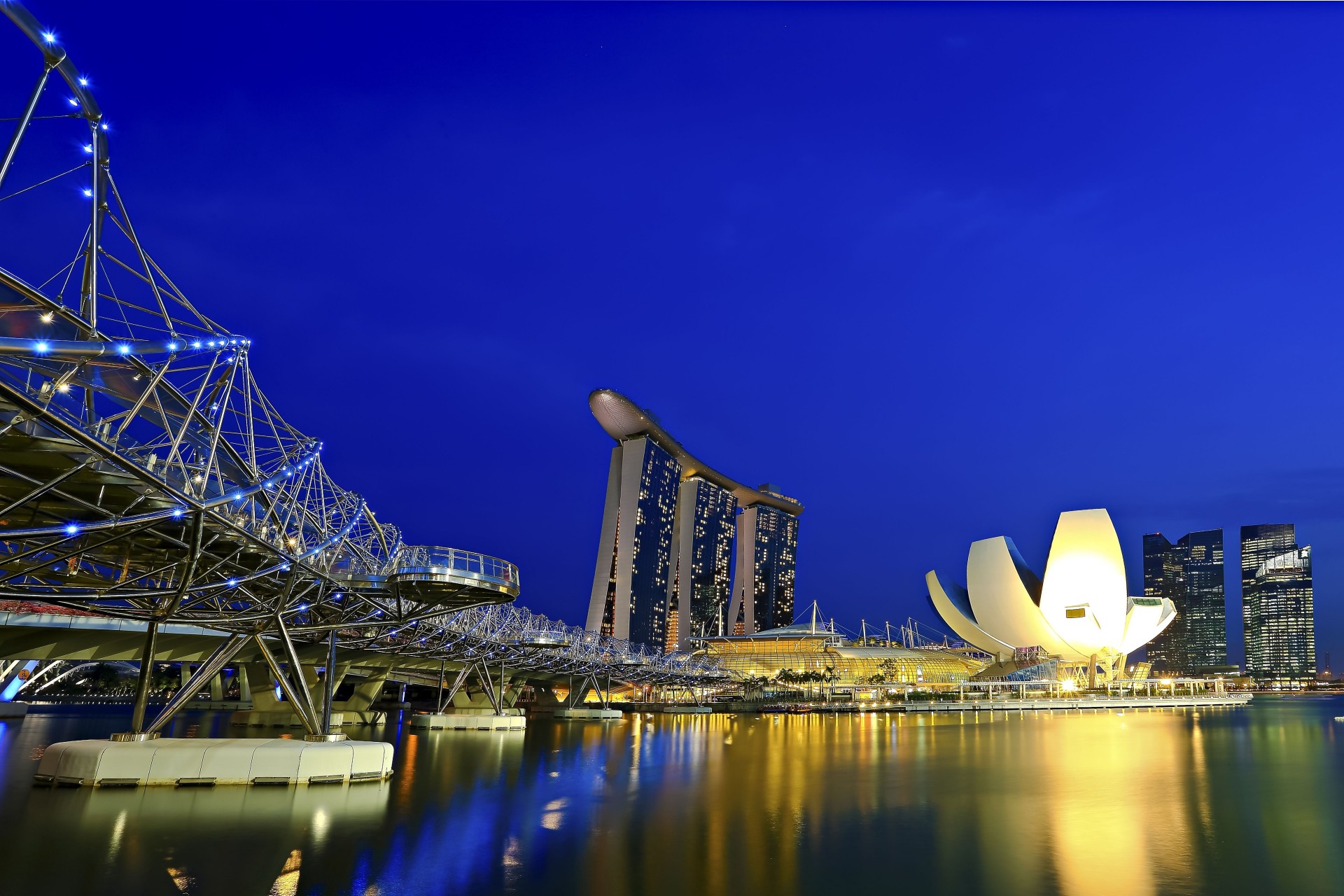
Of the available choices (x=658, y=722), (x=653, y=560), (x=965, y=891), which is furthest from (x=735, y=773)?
(x=653, y=560)

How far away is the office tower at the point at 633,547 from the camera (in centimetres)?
12900

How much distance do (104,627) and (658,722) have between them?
31112mm

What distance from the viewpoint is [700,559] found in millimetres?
156250

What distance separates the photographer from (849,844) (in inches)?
512

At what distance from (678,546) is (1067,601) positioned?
65.8 m

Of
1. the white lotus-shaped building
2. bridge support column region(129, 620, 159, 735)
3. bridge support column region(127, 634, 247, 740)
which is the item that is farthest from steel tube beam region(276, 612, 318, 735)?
the white lotus-shaped building

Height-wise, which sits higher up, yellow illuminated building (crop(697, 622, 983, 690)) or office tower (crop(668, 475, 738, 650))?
office tower (crop(668, 475, 738, 650))

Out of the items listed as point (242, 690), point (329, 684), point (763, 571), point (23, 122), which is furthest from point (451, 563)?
point (763, 571)

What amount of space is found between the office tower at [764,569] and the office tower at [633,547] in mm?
41292

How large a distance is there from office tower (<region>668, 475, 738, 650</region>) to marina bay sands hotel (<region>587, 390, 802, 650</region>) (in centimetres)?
18

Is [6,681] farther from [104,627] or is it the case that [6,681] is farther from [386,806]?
[386,806]

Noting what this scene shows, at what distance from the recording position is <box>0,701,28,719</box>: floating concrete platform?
45.6 meters

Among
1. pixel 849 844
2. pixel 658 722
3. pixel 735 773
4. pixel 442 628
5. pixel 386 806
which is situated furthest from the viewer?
pixel 658 722

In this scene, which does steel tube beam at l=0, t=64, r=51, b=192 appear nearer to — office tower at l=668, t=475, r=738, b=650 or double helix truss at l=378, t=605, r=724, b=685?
double helix truss at l=378, t=605, r=724, b=685
